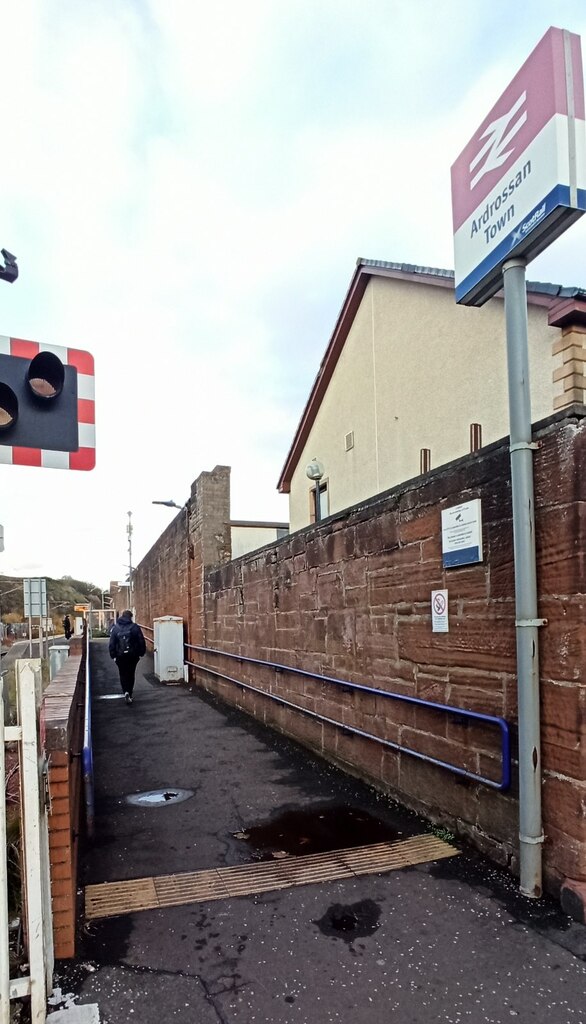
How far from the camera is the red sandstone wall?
3.34m

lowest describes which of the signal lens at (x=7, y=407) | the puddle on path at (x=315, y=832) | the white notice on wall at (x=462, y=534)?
the puddle on path at (x=315, y=832)

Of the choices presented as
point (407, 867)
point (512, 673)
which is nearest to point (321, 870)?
point (407, 867)

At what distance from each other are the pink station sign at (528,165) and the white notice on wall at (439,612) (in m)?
2.01

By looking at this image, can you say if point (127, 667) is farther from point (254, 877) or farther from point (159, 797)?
point (254, 877)

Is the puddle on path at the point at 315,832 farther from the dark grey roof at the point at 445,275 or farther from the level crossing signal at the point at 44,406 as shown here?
the dark grey roof at the point at 445,275

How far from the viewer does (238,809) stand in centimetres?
516

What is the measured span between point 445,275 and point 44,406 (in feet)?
28.9

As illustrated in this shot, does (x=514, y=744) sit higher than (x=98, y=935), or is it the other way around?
(x=514, y=744)

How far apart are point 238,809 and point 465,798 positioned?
6.15 feet

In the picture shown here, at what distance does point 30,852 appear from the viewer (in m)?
2.55

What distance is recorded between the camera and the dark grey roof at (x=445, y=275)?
24.1 ft

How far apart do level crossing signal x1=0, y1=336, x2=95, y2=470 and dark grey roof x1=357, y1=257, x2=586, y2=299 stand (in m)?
6.18

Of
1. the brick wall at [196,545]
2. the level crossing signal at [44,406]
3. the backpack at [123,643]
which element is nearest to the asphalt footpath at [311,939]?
the level crossing signal at [44,406]

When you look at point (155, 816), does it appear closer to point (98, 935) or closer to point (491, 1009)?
point (98, 935)
